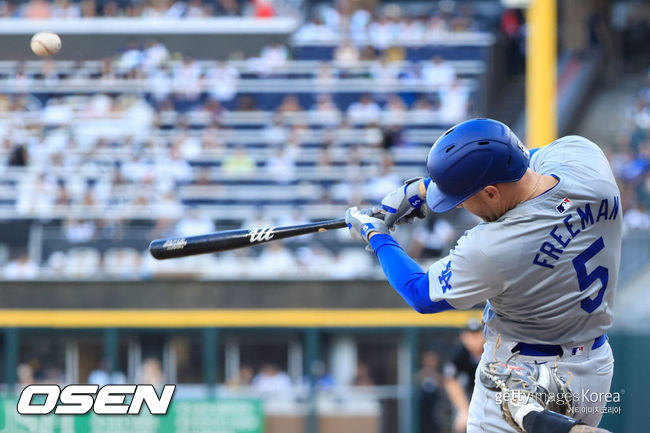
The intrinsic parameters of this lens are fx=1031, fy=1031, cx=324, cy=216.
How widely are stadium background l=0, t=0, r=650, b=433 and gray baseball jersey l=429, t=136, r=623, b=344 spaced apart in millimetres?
4928

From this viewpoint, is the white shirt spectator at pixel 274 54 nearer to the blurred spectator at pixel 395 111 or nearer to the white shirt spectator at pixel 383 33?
the white shirt spectator at pixel 383 33

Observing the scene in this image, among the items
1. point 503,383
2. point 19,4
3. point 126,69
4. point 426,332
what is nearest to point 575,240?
point 503,383

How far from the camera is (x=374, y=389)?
11242mm

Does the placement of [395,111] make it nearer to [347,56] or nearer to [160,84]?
[347,56]

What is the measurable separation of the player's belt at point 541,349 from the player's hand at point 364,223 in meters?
0.59

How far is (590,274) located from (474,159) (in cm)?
53

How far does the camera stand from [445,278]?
10.4 feet

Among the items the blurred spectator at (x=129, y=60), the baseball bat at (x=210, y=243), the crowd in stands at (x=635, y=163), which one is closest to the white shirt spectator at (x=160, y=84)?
the blurred spectator at (x=129, y=60)

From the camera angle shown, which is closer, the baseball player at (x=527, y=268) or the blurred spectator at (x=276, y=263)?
the baseball player at (x=527, y=268)

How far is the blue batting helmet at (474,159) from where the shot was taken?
10.1 ft

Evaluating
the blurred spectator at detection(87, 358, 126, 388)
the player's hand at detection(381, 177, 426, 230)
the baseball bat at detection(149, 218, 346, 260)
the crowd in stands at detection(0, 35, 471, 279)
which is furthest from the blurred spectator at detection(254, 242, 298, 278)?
the player's hand at detection(381, 177, 426, 230)

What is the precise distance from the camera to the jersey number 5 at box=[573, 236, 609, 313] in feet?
10.4

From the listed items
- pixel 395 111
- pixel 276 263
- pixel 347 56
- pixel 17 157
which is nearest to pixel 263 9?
pixel 347 56

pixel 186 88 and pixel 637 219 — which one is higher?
pixel 186 88
